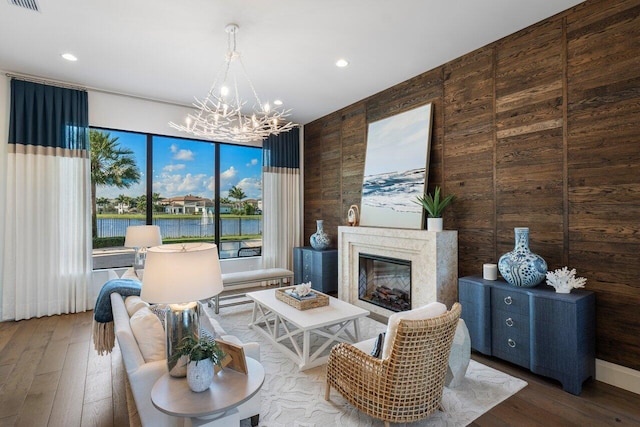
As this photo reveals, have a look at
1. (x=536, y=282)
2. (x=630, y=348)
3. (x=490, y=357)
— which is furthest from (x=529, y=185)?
(x=490, y=357)

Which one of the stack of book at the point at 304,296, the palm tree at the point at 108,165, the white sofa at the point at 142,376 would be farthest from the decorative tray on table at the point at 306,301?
the palm tree at the point at 108,165

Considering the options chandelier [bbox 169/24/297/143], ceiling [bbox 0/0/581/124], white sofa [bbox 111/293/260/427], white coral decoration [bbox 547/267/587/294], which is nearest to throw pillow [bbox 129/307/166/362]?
white sofa [bbox 111/293/260/427]

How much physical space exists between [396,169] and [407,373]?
2.85 metres

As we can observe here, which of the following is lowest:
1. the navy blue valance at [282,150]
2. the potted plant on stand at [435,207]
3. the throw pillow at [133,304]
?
the throw pillow at [133,304]

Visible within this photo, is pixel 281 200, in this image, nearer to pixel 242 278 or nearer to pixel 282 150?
pixel 282 150

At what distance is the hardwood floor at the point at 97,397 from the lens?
213 centimetres

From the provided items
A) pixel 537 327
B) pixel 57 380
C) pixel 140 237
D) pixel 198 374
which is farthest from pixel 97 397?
pixel 537 327

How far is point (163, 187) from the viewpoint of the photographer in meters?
5.27

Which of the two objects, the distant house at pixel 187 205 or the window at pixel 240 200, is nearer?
the distant house at pixel 187 205

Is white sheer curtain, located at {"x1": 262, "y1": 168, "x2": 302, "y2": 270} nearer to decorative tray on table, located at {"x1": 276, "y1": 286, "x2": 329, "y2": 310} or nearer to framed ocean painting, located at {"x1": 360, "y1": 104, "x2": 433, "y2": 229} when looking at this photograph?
framed ocean painting, located at {"x1": 360, "y1": 104, "x2": 433, "y2": 229}

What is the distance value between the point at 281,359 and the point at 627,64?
12.3 ft

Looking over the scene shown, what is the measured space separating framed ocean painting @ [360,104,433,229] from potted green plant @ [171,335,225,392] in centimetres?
291

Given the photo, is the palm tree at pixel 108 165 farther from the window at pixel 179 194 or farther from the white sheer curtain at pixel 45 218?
the white sheer curtain at pixel 45 218

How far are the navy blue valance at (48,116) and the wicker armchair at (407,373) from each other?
15.1 ft
